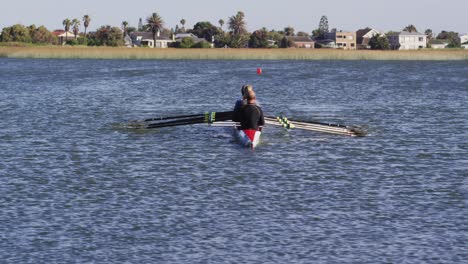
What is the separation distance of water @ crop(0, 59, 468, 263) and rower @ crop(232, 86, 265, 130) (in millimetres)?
920

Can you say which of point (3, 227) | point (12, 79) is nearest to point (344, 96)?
point (12, 79)

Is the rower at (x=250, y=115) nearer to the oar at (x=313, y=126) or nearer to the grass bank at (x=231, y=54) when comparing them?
the oar at (x=313, y=126)

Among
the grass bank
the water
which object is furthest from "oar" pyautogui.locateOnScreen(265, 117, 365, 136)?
the grass bank

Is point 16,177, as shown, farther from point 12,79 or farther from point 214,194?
point 12,79

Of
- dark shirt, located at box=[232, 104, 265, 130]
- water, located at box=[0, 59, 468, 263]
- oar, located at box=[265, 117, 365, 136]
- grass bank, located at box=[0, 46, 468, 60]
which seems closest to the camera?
water, located at box=[0, 59, 468, 263]

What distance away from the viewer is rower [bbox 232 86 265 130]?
32531 mm

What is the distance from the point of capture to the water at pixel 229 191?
1794 cm

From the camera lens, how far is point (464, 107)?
5431cm

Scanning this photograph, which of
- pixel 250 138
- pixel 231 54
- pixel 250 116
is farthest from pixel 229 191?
pixel 231 54

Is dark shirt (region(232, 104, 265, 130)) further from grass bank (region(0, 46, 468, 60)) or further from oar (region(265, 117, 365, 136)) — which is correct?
grass bank (region(0, 46, 468, 60))

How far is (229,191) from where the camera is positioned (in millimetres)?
24078

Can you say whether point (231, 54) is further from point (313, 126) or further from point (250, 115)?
point (250, 115)

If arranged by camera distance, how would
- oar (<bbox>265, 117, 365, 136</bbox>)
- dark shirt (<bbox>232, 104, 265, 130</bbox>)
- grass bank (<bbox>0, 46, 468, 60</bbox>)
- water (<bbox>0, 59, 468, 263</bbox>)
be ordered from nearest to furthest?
1. water (<bbox>0, 59, 468, 263</bbox>)
2. dark shirt (<bbox>232, 104, 265, 130</bbox>)
3. oar (<bbox>265, 117, 365, 136</bbox>)
4. grass bank (<bbox>0, 46, 468, 60</bbox>)

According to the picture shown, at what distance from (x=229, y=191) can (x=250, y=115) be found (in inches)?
343
